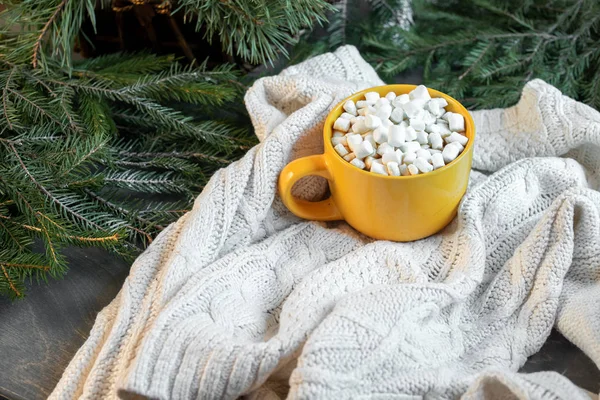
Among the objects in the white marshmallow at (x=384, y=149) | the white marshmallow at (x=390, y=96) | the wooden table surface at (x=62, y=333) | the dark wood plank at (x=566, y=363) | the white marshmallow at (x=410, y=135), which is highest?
the white marshmallow at (x=390, y=96)

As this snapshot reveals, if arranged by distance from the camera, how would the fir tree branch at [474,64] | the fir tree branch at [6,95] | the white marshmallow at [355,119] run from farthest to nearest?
the fir tree branch at [474,64]
the fir tree branch at [6,95]
the white marshmallow at [355,119]

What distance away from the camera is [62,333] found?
2.35 feet

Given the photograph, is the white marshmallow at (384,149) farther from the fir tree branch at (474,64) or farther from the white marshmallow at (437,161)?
the fir tree branch at (474,64)

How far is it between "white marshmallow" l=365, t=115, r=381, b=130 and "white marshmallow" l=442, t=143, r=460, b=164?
0.07m

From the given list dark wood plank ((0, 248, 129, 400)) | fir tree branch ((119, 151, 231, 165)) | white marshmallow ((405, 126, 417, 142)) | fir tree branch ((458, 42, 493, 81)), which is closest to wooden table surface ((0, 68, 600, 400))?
dark wood plank ((0, 248, 129, 400))

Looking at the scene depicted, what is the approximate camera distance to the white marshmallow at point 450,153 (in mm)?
659

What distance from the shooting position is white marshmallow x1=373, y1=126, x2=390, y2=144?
666 millimetres

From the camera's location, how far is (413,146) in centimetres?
66

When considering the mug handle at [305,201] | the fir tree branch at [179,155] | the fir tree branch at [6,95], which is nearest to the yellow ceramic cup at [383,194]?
the mug handle at [305,201]

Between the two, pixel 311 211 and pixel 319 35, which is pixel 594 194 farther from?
pixel 319 35

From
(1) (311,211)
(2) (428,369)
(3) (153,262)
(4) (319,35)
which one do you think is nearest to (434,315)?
(2) (428,369)

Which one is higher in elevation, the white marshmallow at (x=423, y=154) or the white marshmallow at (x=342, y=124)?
the white marshmallow at (x=342, y=124)

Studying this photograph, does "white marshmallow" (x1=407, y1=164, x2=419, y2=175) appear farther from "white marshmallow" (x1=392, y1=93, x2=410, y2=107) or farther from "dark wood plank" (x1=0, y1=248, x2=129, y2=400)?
"dark wood plank" (x1=0, y1=248, x2=129, y2=400)

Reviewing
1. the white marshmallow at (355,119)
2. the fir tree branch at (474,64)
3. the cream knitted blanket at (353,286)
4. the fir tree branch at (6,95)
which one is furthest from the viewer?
the fir tree branch at (474,64)
